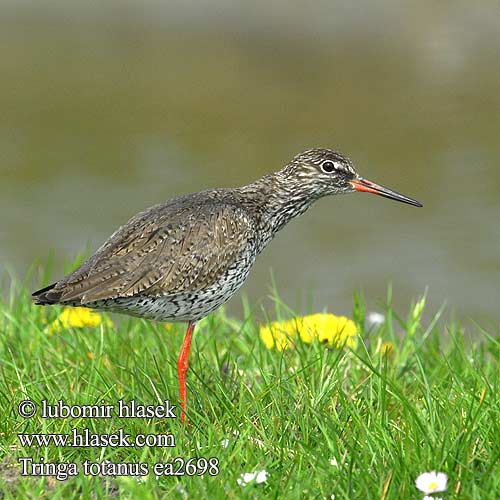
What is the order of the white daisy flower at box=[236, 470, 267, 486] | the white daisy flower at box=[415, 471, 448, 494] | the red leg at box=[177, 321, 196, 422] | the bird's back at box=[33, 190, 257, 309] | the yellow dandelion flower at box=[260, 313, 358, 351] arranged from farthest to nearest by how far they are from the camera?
1. the yellow dandelion flower at box=[260, 313, 358, 351]
2. the red leg at box=[177, 321, 196, 422]
3. the bird's back at box=[33, 190, 257, 309]
4. the white daisy flower at box=[236, 470, 267, 486]
5. the white daisy flower at box=[415, 471, 448, 494]

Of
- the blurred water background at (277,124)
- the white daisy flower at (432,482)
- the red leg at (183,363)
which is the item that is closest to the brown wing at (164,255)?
the red leg at (183,363)

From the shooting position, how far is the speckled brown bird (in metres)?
5.63

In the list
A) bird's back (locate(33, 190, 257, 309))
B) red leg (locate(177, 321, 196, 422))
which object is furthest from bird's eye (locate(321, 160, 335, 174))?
red leg (locate(177, 321, 196, 422))

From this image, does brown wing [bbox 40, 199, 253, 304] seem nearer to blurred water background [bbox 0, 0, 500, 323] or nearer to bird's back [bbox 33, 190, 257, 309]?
bird's back [bbox 33, 190, 257, 309]

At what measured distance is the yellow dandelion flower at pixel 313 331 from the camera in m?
6.45

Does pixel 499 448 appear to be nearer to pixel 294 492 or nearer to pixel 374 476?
pixel 374 476

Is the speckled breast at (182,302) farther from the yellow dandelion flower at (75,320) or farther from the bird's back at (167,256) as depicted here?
the yellow dandelion flower at (75,320)

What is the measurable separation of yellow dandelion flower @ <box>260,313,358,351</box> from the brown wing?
712 millimetres

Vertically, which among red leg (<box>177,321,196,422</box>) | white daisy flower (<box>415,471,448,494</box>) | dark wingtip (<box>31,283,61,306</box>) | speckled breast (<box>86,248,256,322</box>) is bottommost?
red leg (<box>177,321,196,422</box>)

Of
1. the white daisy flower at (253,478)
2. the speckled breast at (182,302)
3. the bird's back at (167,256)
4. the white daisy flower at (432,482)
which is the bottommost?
the white daisy flower at (253,478)

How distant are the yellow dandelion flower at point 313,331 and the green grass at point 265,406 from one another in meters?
0.09

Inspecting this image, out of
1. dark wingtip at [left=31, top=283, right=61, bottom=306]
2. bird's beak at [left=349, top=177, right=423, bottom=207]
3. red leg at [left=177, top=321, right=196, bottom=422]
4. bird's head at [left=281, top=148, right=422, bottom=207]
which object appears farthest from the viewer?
bird's beak at [left=349, top=177, right=423, bottom=207]

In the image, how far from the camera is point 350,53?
1733cm

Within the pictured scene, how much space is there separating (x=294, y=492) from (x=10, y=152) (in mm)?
9875
